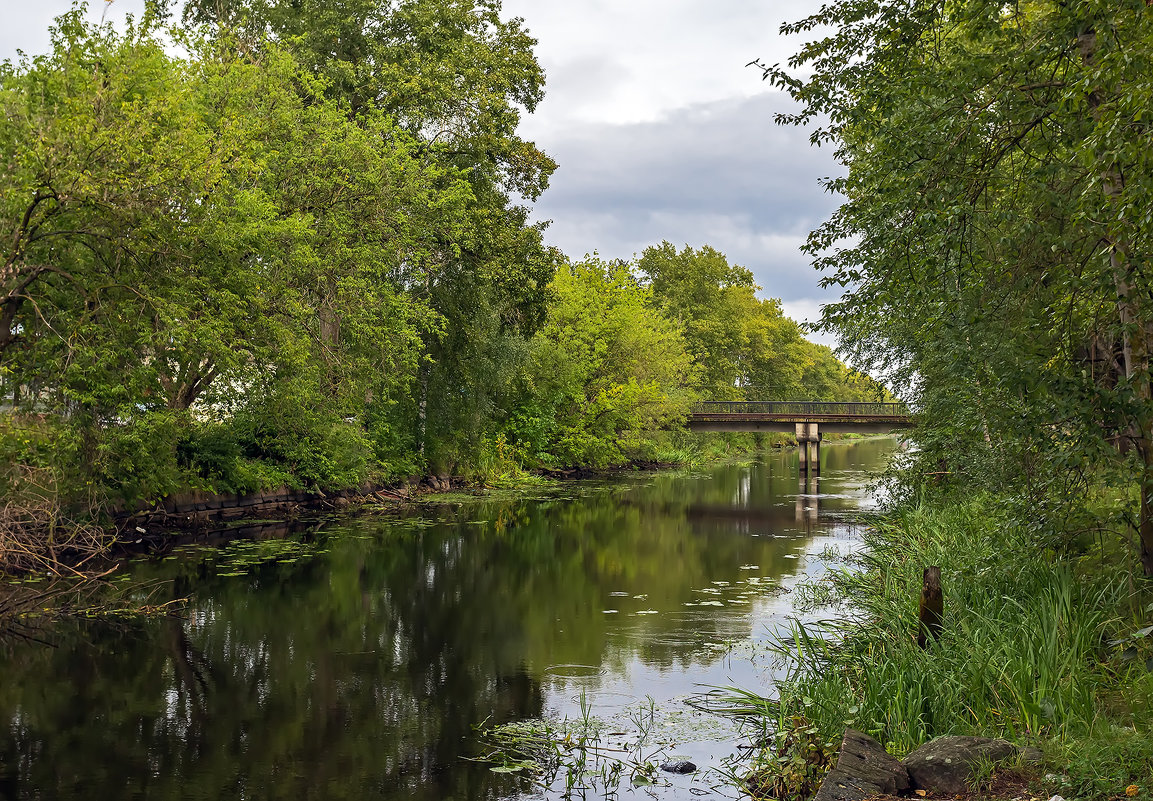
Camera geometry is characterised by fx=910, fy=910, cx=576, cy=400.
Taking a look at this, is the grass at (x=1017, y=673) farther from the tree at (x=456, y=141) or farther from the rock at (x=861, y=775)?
the tree at (x=456, y=141)

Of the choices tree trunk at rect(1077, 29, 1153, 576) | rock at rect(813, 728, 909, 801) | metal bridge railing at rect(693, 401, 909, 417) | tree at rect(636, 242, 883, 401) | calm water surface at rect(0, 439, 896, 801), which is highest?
tree at rect(636, 242, 883, 401)

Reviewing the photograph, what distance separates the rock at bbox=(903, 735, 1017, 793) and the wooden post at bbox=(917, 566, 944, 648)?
2827mm

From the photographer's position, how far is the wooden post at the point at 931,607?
9.80 metres

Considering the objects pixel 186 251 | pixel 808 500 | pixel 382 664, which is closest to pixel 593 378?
pixel 808 500

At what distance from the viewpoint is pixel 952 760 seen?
679 cm

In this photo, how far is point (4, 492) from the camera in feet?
52.2

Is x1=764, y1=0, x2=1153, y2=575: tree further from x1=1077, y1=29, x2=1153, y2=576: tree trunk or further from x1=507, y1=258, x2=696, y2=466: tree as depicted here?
x1=507, y1=258, x2=696, y2=466: tree

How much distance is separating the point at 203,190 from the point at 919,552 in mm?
14949

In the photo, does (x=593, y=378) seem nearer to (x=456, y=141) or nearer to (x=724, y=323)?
(x=456, y=141)

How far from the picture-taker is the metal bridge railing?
2016 inches

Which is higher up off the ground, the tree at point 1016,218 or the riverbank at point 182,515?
the tree at point 1016,218

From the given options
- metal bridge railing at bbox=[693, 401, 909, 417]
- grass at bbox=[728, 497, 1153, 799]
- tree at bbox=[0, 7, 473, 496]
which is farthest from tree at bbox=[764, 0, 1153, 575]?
metal bridge railing at bbox=[693, 401, 909, 417]

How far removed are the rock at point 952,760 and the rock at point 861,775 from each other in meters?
0.12

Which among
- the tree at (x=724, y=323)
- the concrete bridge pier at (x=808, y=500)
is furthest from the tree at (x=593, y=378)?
the tree at (x=724, y=323)
